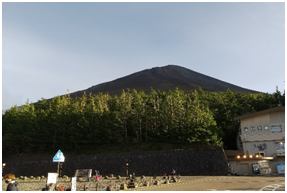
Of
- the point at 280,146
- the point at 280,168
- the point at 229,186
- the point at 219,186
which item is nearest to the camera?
the point at 229,186

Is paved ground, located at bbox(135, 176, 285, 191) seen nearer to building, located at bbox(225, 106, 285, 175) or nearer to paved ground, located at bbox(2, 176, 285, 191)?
paved ground, located at bbox(2, 176, 285, 191)

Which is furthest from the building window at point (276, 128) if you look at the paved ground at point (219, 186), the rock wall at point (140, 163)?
the paved ground at point (219, 186)

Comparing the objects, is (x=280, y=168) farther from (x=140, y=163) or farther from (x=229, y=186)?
(x=140, y=163)

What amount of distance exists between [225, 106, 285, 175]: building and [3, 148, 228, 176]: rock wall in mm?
2329

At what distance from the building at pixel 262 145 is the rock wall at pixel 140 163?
2.33 m

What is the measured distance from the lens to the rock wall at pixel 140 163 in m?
24.7

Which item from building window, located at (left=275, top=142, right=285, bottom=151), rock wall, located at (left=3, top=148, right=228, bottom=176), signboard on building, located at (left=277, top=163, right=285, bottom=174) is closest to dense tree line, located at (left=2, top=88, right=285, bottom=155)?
rock wall, located at (left=3, top=148, right=228, bottom=176)

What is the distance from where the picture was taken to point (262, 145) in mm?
27156

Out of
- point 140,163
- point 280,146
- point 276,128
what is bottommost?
point 140,163

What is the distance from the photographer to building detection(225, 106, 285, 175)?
80.9 ft

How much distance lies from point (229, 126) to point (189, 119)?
11.3 meters

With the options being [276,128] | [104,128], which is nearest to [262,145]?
[276,128]

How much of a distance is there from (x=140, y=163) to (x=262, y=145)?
48.6 feet

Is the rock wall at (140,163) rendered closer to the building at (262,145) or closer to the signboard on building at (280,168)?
the building at (262,145)
